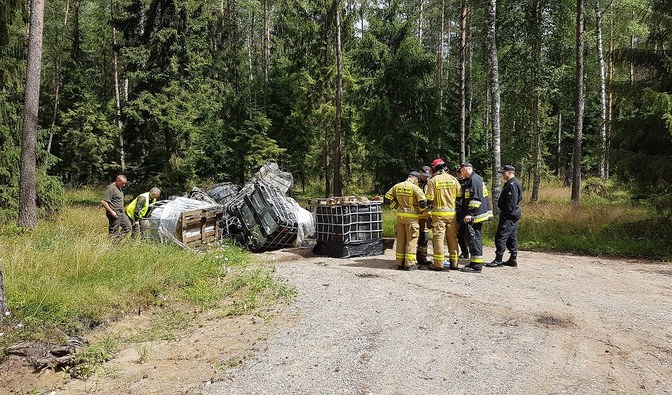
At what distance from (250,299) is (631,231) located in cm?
960

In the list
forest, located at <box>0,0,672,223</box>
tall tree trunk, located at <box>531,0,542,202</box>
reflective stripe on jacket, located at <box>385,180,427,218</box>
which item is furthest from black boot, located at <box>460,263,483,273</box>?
tall tree trunk, located at <box>531,0,542,202</box>

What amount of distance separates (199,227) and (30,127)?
5232 millimetres

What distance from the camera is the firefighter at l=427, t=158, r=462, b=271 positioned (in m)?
8.76

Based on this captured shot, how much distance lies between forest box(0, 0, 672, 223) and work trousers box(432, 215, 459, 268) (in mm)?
5201

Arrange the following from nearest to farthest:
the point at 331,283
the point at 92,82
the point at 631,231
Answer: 1. the point at 331,283
2. the point at 631,231
3. the point at 92,82

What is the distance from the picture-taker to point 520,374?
4180mm

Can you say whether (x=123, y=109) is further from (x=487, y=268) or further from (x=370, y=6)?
(x=487, y=268)

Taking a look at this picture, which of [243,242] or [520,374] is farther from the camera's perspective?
[243,242]

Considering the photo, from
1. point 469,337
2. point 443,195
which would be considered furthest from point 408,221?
point 469,337

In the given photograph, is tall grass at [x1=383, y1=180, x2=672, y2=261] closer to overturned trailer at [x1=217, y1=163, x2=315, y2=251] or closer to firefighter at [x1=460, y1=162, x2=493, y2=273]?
firefighter at [x1=460, y1=162, x2=493, y2=273]

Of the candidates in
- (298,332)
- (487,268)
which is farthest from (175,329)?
(487,268)

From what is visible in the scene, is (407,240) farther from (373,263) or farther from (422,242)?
(373,263)

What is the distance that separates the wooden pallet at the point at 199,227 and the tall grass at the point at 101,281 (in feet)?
2.33

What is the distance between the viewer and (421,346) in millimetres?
4914
